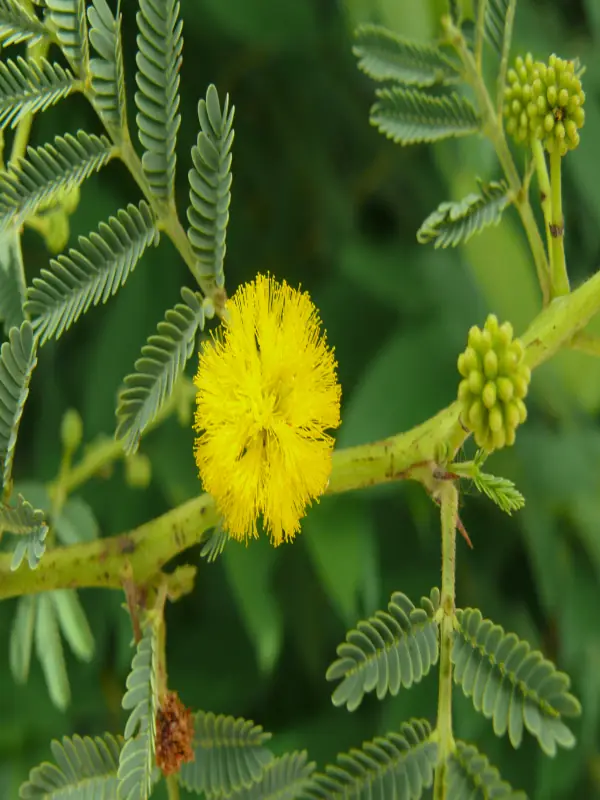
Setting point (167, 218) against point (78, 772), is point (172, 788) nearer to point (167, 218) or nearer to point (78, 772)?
point (78, 772)

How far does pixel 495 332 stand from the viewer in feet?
1.47

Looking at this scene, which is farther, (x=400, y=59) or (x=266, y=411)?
(x=400, y=59)

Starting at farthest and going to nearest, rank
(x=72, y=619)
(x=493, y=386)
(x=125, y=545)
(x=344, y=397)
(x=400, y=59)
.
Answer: (x=344, y=397)
(x=72, y=619)
(x=400, y=59)
(x=125, y=545)
(x=493, y=386)

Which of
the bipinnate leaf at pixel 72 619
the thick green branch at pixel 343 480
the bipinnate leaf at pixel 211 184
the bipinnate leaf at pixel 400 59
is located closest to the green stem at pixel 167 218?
the bipinnate leaf at pixel 211 184

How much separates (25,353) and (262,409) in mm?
135

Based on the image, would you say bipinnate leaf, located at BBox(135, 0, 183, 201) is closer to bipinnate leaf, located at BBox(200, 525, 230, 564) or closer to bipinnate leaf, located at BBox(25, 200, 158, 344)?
bipinnate leaf, located at BBox(25, 200, 158, 344)

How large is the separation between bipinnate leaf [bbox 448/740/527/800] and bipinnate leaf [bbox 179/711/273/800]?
0.12 meters

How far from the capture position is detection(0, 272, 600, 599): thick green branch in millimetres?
498

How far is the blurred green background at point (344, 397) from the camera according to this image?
43.7 inches

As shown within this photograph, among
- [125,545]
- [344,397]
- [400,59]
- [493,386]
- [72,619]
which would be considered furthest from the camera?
[344,397]

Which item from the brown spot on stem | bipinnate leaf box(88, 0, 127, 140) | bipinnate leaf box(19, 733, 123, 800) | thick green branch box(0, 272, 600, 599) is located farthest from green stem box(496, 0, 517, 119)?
bipinnate leaf box(19, 733, 123, 800)

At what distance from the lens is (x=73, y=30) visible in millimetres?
500

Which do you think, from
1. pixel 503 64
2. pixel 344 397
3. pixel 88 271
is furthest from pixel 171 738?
pixel 344 397

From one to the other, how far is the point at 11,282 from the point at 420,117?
1.01ft
